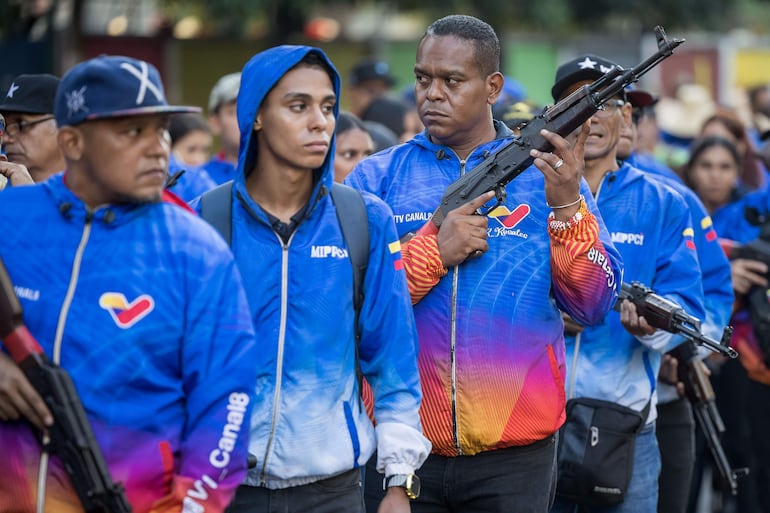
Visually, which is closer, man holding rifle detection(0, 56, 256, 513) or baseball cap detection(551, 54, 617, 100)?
man holding rifle detection(0, 56, 256, 513)

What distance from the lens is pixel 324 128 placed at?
15.6 feet

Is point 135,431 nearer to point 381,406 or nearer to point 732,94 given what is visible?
point 381,406

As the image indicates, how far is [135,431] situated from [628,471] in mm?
3122

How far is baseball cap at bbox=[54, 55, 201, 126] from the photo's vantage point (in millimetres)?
3990

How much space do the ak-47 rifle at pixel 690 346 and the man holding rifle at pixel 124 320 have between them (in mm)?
2802

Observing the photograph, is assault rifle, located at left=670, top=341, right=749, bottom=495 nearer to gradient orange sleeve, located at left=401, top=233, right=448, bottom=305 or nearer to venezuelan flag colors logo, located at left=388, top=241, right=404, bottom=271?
gradient orange sleeve, located at left=401, top=233, right=448, bottom=305

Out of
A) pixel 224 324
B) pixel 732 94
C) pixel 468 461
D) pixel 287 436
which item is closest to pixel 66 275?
pixel 224 324

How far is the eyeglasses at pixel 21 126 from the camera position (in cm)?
620

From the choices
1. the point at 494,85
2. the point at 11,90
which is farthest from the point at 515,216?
the point at 11,90

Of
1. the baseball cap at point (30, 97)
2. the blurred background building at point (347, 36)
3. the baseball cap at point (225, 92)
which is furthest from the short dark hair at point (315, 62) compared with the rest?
the blurred background building at point (347, 36)

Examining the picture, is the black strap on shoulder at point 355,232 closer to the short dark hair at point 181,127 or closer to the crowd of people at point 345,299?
the crowd of people at point 345,299

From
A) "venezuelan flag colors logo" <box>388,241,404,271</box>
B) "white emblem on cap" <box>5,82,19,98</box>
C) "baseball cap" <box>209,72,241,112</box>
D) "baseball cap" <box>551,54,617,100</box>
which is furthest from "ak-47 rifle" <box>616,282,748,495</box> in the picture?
"baseball cap" <box>209,72,241,112</box>

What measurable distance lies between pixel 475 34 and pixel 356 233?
1330 millimetres

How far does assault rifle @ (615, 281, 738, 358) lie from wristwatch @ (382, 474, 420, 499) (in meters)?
2.04
